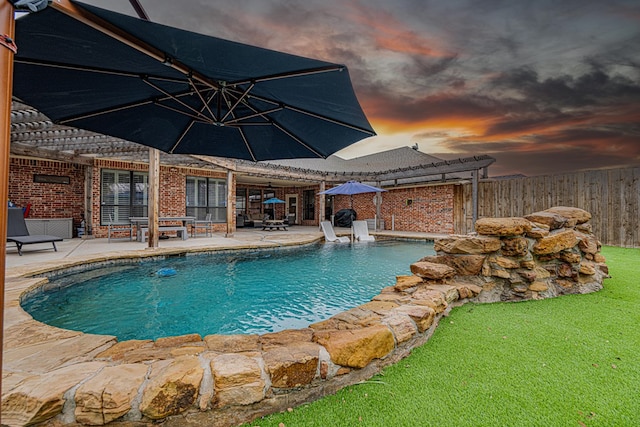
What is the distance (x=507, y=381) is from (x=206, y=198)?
40.1 ft

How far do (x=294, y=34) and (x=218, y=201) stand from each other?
27.9 feet

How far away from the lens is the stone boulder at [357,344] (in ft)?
5.97

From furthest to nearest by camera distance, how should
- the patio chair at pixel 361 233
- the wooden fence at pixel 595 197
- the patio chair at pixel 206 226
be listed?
the patio chair at pixel 361 233, the patio chair at pixel 206 226, the wooden fence at pixel 595 197

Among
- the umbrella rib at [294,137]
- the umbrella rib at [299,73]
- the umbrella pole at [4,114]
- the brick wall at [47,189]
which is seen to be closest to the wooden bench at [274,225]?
the brick wall at [47,189]

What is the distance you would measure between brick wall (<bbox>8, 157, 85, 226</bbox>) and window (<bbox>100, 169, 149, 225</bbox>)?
779 mm

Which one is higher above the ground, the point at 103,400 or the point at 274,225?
the point at 274,225

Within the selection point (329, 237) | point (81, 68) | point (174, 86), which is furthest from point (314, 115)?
point (329, 237)

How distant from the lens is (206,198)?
12023 millimetres

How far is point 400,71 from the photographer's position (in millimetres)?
7141

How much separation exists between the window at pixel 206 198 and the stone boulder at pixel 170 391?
11.2 meters

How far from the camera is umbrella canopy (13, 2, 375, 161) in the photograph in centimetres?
164

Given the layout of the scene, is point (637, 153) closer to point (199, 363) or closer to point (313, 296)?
point (313, 296)

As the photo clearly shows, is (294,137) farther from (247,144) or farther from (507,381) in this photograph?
(507,381)

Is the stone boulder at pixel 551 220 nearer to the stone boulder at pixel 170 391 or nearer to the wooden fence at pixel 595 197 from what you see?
the stone boulder at pixel 170 391
